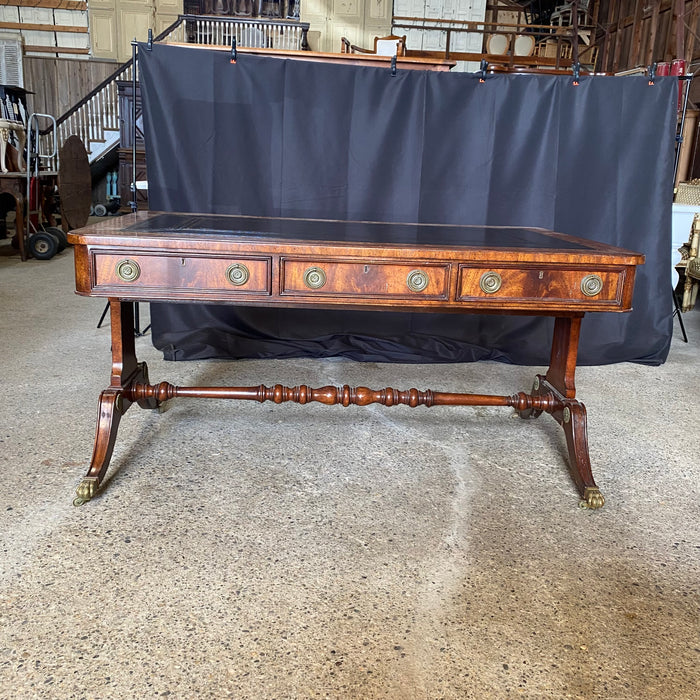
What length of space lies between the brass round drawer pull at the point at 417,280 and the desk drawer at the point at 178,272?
391mm

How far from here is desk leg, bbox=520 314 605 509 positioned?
206 centimetres

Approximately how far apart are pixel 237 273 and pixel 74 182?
5.46m

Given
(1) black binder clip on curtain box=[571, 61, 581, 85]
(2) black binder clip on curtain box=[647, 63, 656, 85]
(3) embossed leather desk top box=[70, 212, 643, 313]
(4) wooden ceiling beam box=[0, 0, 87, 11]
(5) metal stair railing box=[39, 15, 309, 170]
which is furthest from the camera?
(4) wooden ceiling beam box=[0, 0, 87, 11]

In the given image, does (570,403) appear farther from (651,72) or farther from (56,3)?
(56,3)

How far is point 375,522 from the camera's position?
→ 1882mm

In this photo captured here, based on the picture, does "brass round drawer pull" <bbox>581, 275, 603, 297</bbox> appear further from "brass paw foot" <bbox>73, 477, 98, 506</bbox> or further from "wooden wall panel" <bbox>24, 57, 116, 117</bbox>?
"wooden wall panel" <bbox>24, 57, 116, 117</bbox>

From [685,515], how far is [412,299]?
3.52ft

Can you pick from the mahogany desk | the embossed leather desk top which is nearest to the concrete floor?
the mahogany desk

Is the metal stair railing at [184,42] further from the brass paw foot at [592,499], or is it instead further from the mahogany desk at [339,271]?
the brass paw foot at [592,499]

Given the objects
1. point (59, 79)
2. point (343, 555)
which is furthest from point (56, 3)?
point (343, 555)

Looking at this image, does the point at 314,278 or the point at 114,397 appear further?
the point at 114,397

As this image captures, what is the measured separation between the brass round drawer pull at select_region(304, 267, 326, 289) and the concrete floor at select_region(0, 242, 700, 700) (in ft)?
2.17

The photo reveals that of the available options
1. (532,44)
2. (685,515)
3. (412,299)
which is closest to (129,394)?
(412,299)

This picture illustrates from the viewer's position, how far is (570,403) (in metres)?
2.20
